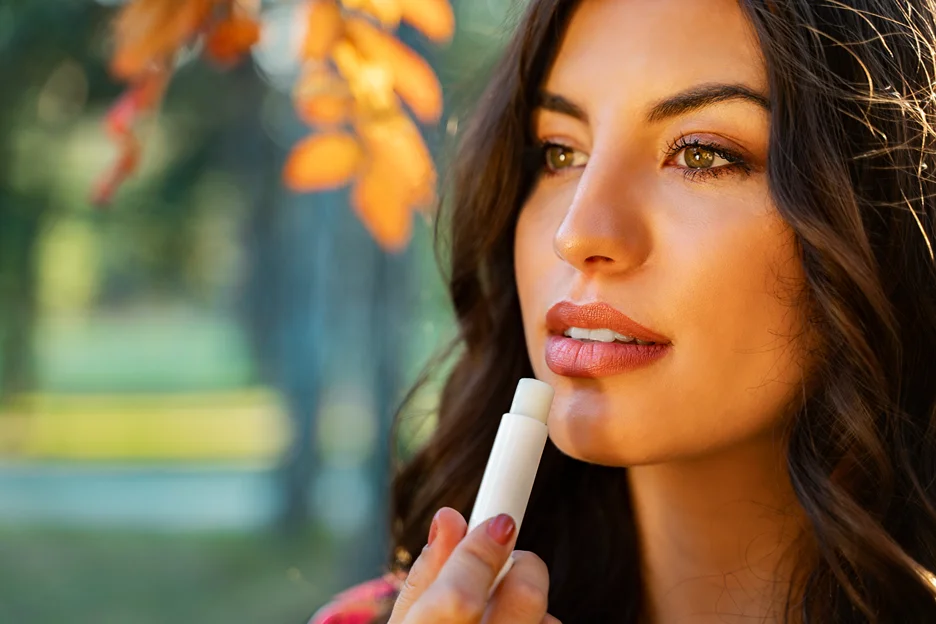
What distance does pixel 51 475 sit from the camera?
829cm

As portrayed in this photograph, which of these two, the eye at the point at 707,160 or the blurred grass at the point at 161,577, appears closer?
the eye at the point at 707,160

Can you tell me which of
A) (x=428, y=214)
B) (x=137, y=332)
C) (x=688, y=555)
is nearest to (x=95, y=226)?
(x=137, y=332)

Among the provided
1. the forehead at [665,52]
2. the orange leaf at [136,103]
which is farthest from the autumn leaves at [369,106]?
the forehead at [665,52]

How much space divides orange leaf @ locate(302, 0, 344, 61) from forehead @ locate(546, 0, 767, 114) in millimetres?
431

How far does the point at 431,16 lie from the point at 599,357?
600mm

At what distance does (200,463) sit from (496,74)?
25.3 ft

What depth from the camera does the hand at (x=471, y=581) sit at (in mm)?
908

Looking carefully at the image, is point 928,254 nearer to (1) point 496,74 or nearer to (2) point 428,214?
(1) point 496,74

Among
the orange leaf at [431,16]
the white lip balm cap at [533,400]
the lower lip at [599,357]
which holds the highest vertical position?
the orange leaf at [431,16]

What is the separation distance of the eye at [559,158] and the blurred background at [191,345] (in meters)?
0.24

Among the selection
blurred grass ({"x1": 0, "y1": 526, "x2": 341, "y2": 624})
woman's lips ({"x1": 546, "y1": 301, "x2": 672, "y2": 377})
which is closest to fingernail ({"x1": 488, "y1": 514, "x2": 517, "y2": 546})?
woman's lips ({"x1": 546, "y1": 301, "x2": 672, "y2": 377})

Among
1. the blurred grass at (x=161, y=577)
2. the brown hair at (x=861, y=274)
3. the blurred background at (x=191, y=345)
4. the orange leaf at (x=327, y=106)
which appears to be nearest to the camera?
the brown hair at (x=861, y=274)

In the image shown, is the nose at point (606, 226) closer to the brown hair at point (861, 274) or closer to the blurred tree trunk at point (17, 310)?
the brown hair at point (861, 274)

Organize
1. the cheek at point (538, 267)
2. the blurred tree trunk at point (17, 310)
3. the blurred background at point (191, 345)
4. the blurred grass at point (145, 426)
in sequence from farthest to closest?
the blurred grass at point (145, 426) → the blurred tree trunk at point (17, 310) → the blurred background at point (191, 345) → the cheek at point (538, 267)
